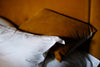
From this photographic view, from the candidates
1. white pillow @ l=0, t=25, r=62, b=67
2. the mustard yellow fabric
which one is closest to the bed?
white pillow @ l=0, t=25, r=62, b=67

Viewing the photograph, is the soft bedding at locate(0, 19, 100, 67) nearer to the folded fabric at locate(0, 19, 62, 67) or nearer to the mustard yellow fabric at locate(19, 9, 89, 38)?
the folded fabric at locate(0, 19, 62, 67)

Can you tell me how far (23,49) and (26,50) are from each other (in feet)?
0.07

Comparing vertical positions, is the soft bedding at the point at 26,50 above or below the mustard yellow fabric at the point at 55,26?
below

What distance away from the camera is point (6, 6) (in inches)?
55.2

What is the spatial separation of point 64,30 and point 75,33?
0.27 ft

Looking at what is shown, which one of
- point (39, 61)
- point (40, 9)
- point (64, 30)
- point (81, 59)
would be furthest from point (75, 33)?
point (40, 9)

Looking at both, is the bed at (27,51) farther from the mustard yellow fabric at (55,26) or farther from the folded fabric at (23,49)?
the mustard yellow fabric at (55,26)

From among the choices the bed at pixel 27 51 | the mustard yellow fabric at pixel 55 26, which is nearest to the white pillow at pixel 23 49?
the bed at pixel 27 51

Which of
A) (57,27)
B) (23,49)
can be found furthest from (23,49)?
(57,27)

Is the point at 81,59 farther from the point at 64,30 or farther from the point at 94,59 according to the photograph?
the point at 64,30

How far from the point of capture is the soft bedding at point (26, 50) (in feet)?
2.35

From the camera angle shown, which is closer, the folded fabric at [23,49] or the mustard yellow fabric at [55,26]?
the folded fabric at [23,49]

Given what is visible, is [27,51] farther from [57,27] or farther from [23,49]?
[57,27]

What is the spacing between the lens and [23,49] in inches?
29.7
